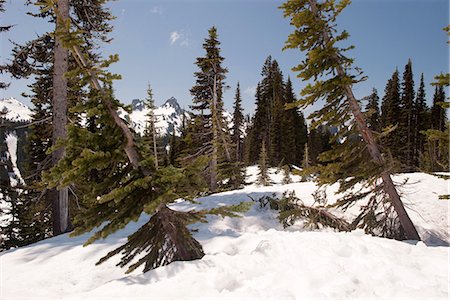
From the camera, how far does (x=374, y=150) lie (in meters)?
8.63

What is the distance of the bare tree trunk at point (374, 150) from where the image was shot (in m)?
8.57

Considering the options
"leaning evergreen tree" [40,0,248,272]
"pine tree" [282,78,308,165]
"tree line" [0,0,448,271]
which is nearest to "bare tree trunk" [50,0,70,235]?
"tree line" [0,0,448,271]

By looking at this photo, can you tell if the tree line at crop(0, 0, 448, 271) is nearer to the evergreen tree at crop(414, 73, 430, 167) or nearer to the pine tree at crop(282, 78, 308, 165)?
the pine tree at crop(282, 78, 308, 165)

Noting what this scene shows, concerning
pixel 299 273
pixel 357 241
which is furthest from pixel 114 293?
pixel 357 241

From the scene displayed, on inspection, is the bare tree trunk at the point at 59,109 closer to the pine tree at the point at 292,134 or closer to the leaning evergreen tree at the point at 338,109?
the leaning evergreen tree at the point at 338,109

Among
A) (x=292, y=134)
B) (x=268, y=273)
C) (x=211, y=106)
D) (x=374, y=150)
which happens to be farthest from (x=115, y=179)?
(x=292, y=134)

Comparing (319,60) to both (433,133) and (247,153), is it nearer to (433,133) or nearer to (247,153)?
(433,133)

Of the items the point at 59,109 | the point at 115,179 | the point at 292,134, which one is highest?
the point at 292,134

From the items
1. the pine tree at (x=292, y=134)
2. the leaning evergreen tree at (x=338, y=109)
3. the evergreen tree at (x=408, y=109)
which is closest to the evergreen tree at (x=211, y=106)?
the leaning evergreen tree at (x=338, y=109)

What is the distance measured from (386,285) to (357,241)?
1.45 metres

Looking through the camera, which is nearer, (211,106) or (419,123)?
(211,106)

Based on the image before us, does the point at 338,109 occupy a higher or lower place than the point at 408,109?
lower

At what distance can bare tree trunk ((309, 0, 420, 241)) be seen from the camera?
28.1ft

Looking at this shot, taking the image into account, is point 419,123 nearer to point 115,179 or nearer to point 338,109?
point 338,109
